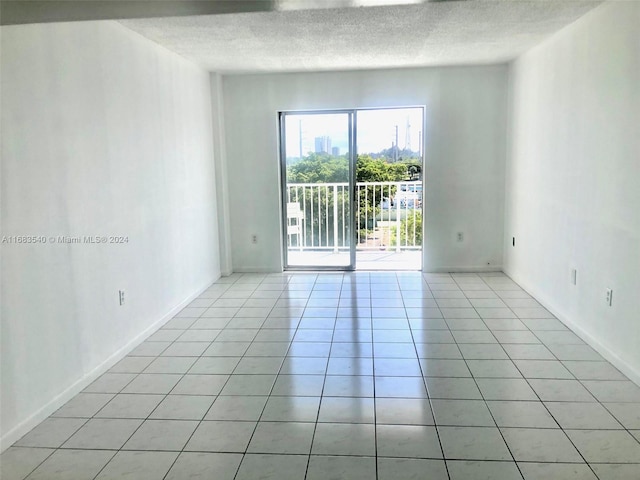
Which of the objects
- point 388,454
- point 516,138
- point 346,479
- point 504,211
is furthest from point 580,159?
point 346,479

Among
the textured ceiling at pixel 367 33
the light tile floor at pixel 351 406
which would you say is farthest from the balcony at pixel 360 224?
the light tile floor at pixel 351 406

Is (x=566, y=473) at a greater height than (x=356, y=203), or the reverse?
(x=356, y=203)

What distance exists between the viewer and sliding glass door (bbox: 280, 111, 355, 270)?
5.53m

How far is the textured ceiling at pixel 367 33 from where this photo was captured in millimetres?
3186

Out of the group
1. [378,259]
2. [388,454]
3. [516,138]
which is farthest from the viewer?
[378,259]

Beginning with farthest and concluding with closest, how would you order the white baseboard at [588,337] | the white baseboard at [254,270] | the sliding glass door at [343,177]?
the white baseboard at [254,270] → the sliding glass door at [343,177] → the white baseboard at [588,337]

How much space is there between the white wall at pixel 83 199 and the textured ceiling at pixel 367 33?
422 millimetres

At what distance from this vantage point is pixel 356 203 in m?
5.77

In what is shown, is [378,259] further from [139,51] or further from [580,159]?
[139,51]

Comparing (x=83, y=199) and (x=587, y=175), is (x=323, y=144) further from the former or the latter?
(x=83, y=199)

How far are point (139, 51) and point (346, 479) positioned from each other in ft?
10.5

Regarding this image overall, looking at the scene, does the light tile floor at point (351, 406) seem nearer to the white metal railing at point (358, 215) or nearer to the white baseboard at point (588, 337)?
the white baseboard at point (588, 337)

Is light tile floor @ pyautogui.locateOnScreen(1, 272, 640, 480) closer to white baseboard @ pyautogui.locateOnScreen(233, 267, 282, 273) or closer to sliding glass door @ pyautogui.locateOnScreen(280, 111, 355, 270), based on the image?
white baseboard @ pyautogui.locateOnScreen(233, 267, 282, 273)

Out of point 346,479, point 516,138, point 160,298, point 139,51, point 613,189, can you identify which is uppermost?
point 139,51
